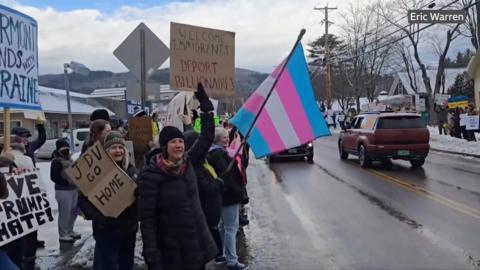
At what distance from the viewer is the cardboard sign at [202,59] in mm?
6781

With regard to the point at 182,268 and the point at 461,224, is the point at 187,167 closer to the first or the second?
the point at 182,268

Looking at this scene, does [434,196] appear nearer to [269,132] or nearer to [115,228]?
[269,132]

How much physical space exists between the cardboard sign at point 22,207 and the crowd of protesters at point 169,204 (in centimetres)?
13

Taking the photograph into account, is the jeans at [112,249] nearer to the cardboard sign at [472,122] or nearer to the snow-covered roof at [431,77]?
the cardboard sign at [472,122]

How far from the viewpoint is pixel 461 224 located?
8891 millimetres

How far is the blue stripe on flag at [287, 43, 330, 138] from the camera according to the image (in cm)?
652

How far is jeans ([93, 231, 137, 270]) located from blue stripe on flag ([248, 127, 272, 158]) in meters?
1.99

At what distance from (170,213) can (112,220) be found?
739 mm

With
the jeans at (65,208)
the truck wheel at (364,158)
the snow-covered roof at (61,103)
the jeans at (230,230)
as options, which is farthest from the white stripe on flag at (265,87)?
the snow-covered roof at (61,103)

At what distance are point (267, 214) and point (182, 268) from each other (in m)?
6.19

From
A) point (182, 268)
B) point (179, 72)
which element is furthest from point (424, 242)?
point (182, 268)

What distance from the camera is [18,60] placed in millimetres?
6121

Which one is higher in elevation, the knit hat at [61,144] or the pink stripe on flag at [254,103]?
the pink stripe on flag at [254,103]

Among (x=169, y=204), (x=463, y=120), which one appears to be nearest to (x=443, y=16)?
(x=463, y=120)
